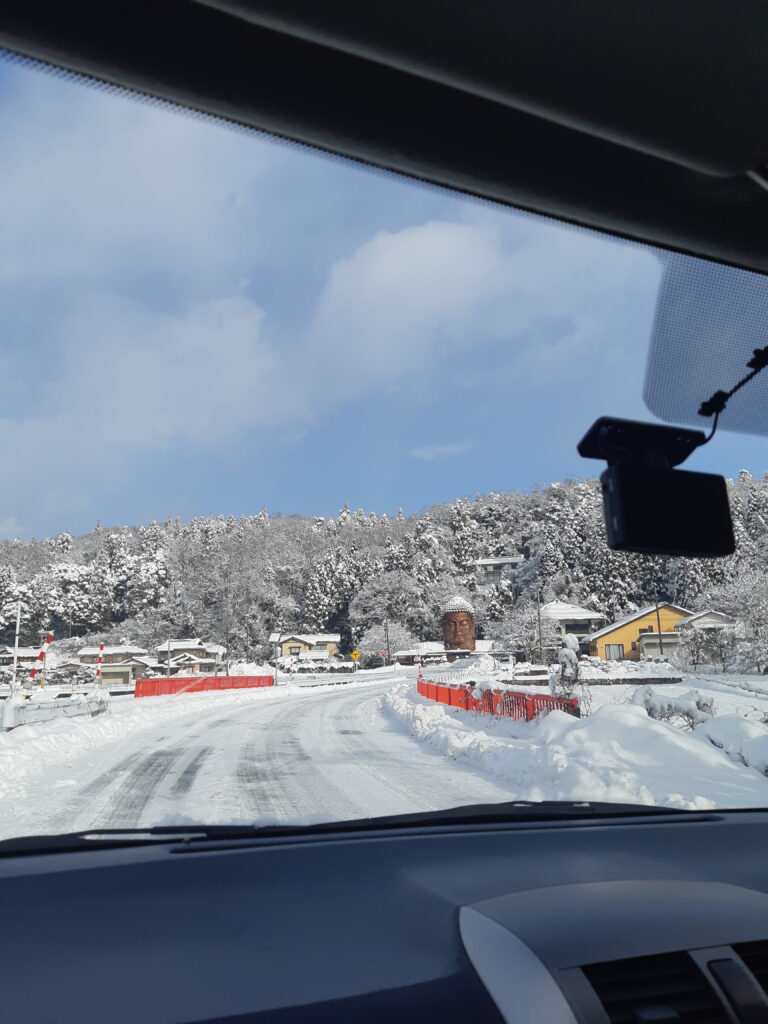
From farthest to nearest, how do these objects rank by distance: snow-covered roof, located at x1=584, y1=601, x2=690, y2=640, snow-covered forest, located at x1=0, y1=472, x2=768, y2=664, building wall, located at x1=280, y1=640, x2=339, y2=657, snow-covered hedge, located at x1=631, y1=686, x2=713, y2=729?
1. building wall, located at x1=280, y1=640, x2=339, y2=657
2. snow-covered hedge, located at x1=631, y1=686, x2=713, y2=729
3. snow-covered roof, located at x1=584, y1=601, x2=690, y2=640
4. snow-covered forest, located at x1=0, y1=472, x2=768, y2=664

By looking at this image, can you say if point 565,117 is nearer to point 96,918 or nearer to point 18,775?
point 96,918

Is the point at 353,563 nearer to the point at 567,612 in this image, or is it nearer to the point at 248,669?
the point at 567,612

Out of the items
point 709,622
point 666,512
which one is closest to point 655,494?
point 666,512

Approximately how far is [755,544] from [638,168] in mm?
1902

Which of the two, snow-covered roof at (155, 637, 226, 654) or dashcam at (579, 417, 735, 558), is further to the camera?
snow-covered roof at (155, 637, 226, 654)

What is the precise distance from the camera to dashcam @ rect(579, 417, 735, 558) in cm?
225

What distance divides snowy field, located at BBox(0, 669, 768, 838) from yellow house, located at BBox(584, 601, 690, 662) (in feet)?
2.46

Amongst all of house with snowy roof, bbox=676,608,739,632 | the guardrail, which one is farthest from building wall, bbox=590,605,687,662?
the guardrail

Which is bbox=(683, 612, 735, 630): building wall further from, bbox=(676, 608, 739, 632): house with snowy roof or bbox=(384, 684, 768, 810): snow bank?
bbox=(384, 684, 768, 810): snow bank

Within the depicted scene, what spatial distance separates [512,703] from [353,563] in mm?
6366

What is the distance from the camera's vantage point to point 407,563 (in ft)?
29.5

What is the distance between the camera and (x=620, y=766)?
6000 mm

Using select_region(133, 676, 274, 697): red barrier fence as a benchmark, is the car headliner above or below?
above

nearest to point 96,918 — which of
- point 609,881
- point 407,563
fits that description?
point 609,881
